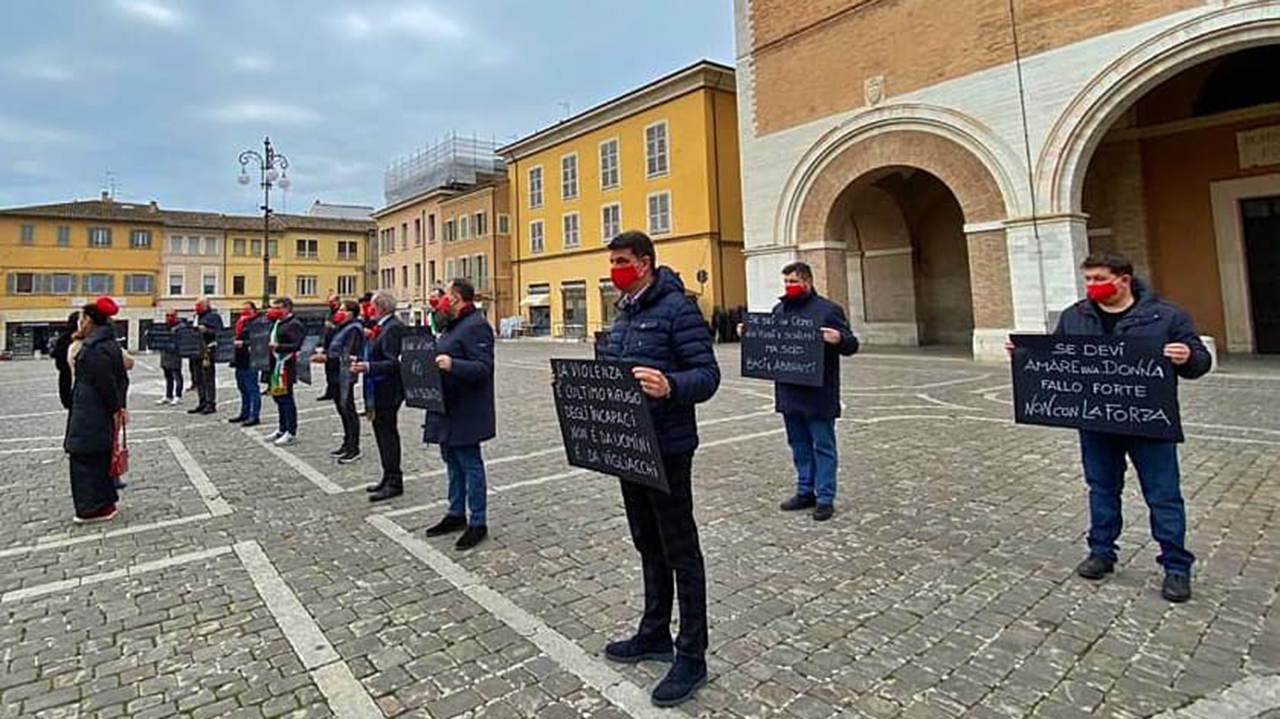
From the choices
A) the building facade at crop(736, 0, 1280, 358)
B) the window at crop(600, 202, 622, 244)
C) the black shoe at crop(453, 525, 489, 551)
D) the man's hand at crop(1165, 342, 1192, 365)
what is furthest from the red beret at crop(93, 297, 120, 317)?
the window at crop(600, 202, 622, 244)

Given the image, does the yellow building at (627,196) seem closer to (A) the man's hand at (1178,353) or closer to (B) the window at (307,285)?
(A) the man's hand at (1178,353)

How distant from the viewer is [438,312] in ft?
16.5

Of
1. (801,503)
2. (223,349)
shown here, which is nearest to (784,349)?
(801,503)

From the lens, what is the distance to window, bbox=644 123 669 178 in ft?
103

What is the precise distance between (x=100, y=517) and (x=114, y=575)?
1.76 metres

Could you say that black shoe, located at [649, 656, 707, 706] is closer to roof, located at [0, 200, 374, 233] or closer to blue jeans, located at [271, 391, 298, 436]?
blue jeans, located at [271, 391, 298, 436]

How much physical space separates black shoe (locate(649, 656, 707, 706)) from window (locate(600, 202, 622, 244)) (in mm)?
31823

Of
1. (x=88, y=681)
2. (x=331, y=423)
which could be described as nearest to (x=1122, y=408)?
(x=88, y=681)

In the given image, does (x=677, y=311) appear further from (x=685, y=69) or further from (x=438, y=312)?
(x=685, y=69)

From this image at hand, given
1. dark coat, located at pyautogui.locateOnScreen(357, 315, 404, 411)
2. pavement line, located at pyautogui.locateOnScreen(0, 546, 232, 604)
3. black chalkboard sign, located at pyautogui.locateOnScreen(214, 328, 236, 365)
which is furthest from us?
black chalkboard sign, located at pyautogui.locateOnScreen(214, 328, 236, 365)

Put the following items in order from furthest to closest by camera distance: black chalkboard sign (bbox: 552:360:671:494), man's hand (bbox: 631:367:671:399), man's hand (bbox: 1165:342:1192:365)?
man's hand (bbox: 1165:342:1192:365) → black chalkboard sign (bbox: 552:360:671:494) → man's hand (bbox: 631:367:671:399)

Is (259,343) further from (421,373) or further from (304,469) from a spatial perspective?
(421,373)

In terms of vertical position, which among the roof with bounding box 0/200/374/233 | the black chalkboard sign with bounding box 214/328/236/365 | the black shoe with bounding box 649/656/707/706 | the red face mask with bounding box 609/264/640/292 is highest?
the roof with bounding box 0/200/374/233

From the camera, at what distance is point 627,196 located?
3341cm
